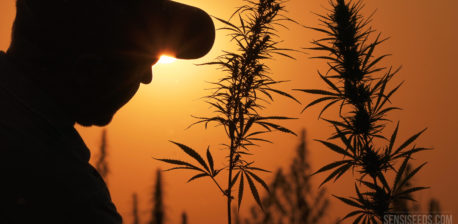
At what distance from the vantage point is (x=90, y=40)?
130 cm

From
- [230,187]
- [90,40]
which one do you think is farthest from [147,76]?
[230,187]

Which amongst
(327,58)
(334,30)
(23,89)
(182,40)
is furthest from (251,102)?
(23,89)

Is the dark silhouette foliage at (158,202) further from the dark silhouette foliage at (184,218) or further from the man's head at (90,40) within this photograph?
the man's head at (90,40)

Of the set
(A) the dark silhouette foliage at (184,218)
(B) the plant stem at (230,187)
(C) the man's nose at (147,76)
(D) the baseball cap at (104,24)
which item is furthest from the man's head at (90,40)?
(A) the dark silhouette foliage at (184,218)

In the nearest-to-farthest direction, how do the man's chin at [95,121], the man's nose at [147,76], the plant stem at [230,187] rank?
the man's chin at [95,121] < the man's nose at [147,76] < the plant stem at [230,187]

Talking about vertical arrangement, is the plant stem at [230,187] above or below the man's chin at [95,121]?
below

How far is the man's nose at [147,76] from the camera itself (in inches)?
60.8

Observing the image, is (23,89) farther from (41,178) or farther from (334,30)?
(334,30)

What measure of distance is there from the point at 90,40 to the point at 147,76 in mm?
Answer: 329

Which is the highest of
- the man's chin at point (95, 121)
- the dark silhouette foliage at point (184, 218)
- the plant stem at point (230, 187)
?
the man's chin at point (95, 121)

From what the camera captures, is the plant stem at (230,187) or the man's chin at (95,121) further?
the plant stem at (230,187)

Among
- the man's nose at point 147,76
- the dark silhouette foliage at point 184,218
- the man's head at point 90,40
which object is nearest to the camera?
the man's head at point 90,40

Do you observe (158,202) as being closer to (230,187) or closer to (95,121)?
(230,187)

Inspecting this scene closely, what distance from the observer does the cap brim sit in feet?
4.42
